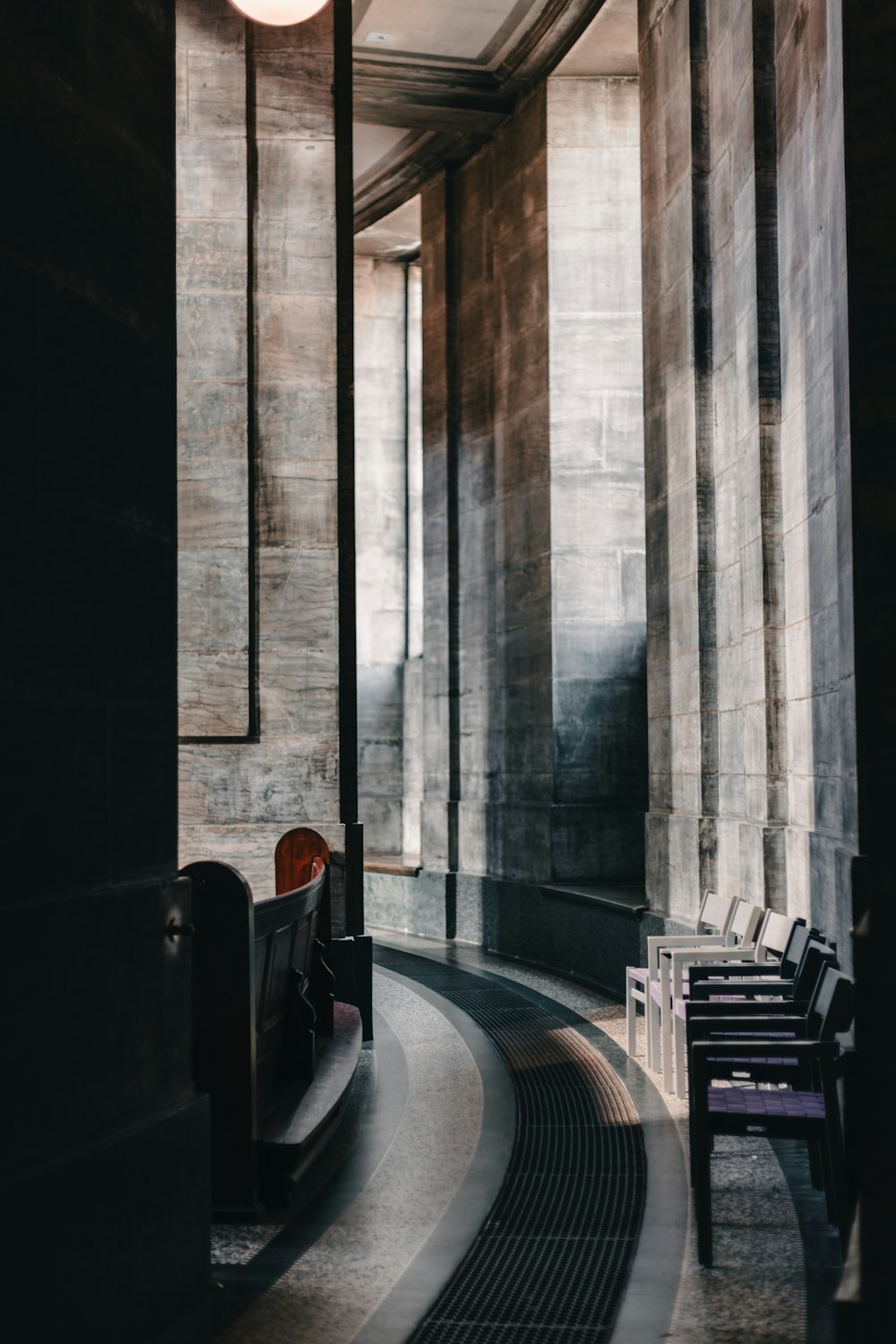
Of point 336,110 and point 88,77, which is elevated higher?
point 336,110

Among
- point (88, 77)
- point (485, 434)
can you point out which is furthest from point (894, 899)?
point (485, 434)

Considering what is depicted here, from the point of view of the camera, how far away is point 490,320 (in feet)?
41.5

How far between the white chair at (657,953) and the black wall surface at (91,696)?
10.6 ft

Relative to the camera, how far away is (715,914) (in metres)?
7.38

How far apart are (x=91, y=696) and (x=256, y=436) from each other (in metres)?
4.90

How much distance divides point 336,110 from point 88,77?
204 inches

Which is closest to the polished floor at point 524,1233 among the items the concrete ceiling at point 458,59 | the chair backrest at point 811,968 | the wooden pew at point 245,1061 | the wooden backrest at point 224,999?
the wooden pew at point 245,1061

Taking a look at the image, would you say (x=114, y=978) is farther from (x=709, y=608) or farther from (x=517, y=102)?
(x=517, y=102)

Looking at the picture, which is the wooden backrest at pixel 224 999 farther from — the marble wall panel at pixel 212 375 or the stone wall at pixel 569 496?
the stone wall at pixel 569 496

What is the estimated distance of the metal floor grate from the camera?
3.58 metres

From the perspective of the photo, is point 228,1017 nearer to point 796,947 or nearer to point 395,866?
point 796,947

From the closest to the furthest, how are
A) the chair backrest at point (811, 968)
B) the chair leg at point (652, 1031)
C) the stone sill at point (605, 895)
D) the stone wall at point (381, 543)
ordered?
1. the chair backrest at point (811, 968)
2. the chair leg at point (652, 1031)
3. the stone sill at point (605, 895)
4. the stone wall at point (381, 543)

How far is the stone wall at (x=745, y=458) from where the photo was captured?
564 cm

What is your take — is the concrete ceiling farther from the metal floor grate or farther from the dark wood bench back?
the dark wood bench back
